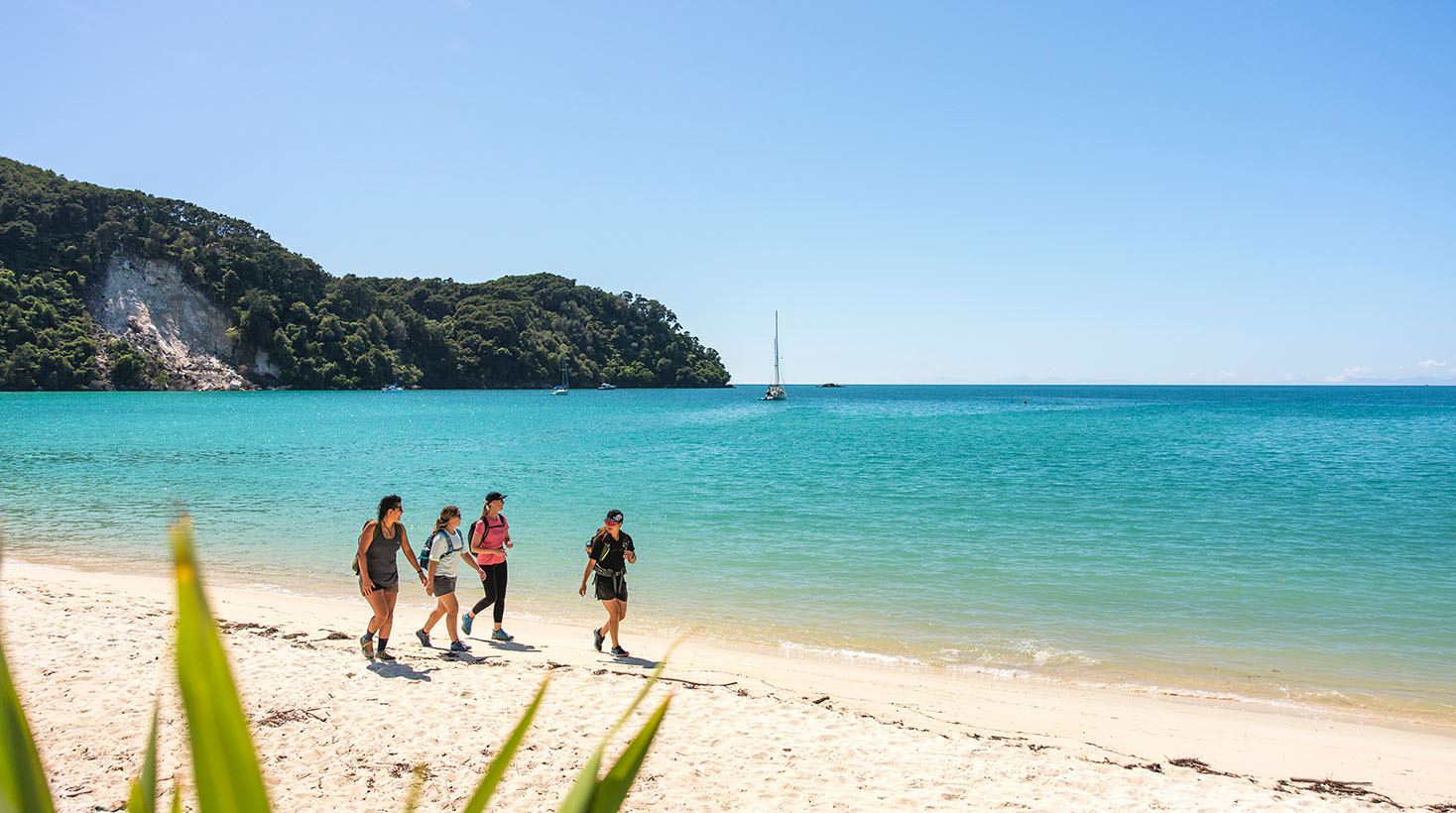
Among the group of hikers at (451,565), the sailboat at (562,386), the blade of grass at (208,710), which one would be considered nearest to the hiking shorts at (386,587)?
the group of hikers at (451,565)

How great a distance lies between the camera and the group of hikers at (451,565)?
856 cm

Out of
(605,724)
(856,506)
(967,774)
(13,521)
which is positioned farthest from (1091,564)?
(13,521)

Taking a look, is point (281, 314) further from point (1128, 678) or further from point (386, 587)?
point (1128, 678)

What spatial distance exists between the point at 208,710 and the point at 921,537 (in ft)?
58.5

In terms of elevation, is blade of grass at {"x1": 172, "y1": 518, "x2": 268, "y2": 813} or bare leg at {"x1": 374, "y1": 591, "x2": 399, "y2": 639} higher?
blade of grass at {"x1": 172, "y1": 518, "x2": 268, "y2": 813}

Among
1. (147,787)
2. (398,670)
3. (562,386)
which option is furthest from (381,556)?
(562,386)

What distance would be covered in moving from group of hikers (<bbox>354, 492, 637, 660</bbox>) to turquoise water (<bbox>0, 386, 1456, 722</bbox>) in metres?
2.06

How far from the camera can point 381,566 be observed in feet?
28.3

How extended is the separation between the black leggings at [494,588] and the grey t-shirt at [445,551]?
759mm

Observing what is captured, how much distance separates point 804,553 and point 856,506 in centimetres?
630

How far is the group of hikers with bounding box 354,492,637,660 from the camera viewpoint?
8562 millimetres

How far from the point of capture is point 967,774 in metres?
6.52

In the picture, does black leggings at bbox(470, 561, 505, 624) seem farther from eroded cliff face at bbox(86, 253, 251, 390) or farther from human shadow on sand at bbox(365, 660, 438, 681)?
eroded cliff face at bbox(86, 253, 251, 390)

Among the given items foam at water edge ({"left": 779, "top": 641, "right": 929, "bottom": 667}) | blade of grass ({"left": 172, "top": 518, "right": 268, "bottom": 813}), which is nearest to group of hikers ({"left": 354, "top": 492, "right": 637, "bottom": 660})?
foam at water edge ({"left": 779, "top": 641, "right": 929, "bottom": 667})
